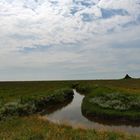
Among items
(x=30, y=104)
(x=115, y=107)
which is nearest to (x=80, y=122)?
(x=115, y=107)

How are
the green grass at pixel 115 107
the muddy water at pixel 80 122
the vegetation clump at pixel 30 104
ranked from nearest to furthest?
1. the muddy water at pixel 80 122
2. the vegetation clump at pixel 30 104
3. the green grass at pixel 115 107

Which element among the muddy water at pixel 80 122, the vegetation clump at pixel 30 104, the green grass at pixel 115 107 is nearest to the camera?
the muddy water at pixel 80 122

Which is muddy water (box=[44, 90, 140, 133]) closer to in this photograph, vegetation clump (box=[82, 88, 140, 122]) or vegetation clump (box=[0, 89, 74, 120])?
vegetation clump (box=[82, 88, 140, 122])

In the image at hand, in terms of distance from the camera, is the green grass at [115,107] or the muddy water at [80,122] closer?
the muddy water at [80,122]

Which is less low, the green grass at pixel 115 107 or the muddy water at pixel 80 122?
the green grass at pixel 115 107

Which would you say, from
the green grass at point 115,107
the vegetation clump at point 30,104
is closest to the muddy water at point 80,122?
the green grass at point 115,107

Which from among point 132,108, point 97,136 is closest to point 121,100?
point 132,108

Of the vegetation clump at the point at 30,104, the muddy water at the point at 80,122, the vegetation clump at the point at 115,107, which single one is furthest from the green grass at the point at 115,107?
the vegetation clump at the point at 30,104

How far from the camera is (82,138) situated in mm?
18438

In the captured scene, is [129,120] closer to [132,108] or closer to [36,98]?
[132,108]

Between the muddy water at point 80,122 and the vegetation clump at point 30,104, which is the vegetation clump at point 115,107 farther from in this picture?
the vegetation clump at point 30,104

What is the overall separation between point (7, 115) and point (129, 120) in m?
13.4

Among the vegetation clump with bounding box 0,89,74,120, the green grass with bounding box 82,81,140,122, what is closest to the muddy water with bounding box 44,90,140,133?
the green grass with bounding box 82,81,140,122

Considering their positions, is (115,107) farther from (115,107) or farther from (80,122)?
(80,122)
